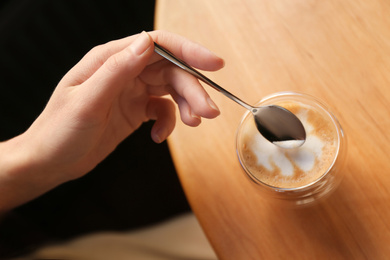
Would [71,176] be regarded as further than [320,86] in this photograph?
Yes

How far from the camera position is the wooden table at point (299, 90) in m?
0.65

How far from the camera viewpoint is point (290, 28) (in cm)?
75

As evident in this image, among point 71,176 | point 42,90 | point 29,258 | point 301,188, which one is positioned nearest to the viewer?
point 301,188

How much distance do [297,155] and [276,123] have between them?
61mm

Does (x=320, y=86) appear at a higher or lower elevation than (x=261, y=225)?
higher

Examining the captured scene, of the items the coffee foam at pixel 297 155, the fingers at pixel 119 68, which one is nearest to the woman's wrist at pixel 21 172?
the fingers at pixel 119 68

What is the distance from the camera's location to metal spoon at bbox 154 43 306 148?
634 mm

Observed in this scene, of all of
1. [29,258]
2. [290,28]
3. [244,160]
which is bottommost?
[29,258]

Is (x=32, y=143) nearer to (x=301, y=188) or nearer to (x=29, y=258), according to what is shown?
(x=29, y=258)

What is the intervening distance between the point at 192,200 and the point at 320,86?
1.02 feet

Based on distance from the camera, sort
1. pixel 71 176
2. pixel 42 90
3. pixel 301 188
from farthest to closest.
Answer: pixel 42 90
pixel 71 176
pixel 301 188

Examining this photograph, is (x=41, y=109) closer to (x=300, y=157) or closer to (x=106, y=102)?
(x=106, y=102)

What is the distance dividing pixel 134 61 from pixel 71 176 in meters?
0.34

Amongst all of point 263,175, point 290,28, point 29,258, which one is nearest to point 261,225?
point 263,175
